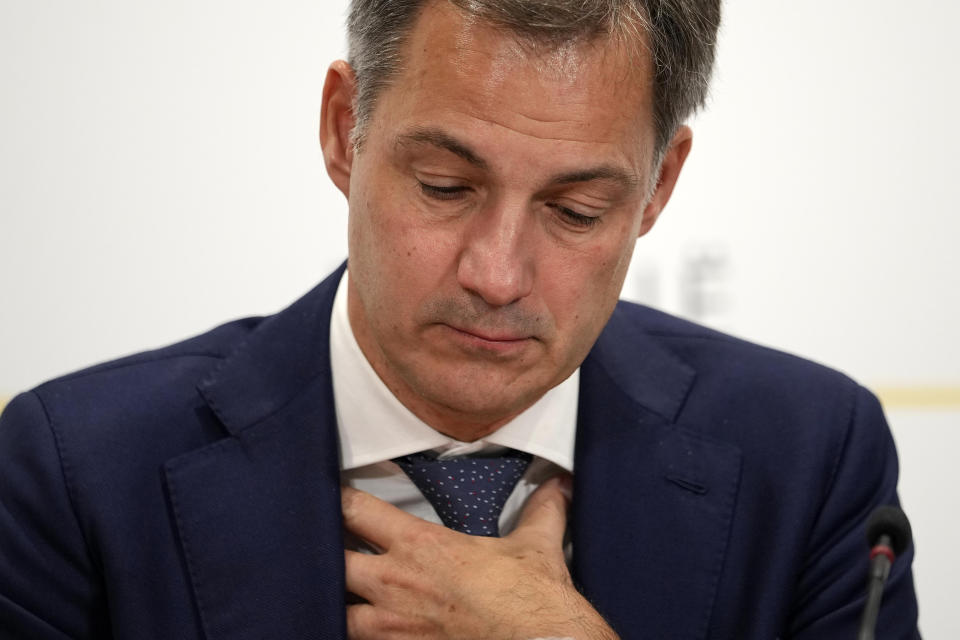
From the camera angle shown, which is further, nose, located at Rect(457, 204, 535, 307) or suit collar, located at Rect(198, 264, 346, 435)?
suit collar, located at Rect(198, 264, 346, 435)

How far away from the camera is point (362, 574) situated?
1933mm

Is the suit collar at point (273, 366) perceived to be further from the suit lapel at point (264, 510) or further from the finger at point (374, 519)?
the finger at point (374, 519)

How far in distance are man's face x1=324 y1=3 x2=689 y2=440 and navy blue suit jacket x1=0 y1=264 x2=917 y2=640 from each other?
0.28m

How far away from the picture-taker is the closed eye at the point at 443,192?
5.86 ft

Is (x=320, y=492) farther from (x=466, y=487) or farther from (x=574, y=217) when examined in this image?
(x=574, y=217)

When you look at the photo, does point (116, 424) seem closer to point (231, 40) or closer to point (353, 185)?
point (353, 185)

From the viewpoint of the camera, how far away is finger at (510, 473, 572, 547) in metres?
2.01

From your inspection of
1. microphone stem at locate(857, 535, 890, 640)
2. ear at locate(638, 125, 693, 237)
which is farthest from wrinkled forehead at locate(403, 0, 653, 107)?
microphone stem at locate(857, 535, 890, 640)

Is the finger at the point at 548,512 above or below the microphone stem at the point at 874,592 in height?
below

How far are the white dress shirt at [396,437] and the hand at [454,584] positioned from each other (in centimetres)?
11

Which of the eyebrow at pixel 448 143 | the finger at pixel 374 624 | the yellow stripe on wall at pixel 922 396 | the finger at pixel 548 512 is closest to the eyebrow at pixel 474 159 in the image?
the eyebrow at pixel 448 143

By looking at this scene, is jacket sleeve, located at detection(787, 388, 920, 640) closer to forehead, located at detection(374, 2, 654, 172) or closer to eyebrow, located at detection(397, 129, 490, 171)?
forehead, located at detection(374, 2, 654, 172)

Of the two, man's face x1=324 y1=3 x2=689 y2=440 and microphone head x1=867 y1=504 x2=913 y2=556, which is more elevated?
man's face x1=324 y1=3 x2=689 y2=440

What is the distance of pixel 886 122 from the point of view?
10.4 feet
